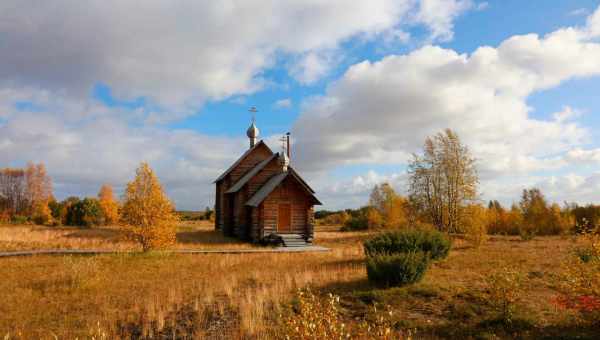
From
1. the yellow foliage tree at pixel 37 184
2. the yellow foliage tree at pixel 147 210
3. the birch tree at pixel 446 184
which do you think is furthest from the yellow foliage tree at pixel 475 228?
the yellow foliage tree at pixel 37 184

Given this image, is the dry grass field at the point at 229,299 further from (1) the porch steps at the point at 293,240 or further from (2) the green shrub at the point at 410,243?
(1) the porch steps at the point at 293,240

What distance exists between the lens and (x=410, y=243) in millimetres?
15586

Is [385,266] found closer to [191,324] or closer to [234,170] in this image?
[191,324]

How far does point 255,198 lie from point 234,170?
7.05 metres

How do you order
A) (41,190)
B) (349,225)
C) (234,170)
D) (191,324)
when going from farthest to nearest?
(41,190)
(349,225)
(234,170)
(191,324)

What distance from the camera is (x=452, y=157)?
1115 inches

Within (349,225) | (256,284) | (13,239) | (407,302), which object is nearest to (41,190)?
(13,239)

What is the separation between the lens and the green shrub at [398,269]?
37.8ft

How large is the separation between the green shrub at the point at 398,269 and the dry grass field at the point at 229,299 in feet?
1.26

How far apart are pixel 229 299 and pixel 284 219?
640 inches

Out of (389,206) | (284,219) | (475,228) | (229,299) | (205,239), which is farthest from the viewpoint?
(389,206)

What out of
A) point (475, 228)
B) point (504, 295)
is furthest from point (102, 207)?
point (504, 295)

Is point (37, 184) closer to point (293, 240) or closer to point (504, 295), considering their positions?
point (293, 240)

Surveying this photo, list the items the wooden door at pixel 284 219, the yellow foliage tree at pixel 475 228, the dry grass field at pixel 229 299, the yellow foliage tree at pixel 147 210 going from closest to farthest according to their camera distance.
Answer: the dry grass field at pixel 229 299 < the yellow foliage tree at pixel 147 210 < the yellow foliage tree at pixel 475 228 < the wooden door at pixel 284 219
